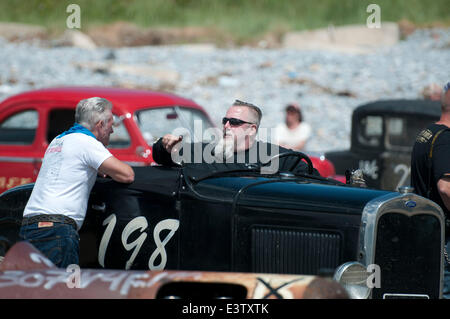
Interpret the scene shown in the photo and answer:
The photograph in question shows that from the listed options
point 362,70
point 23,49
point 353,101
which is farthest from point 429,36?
point 23,49

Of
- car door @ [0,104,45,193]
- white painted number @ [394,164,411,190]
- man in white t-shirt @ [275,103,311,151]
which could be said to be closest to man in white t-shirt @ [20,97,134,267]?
car door @ [0,104,45,193]

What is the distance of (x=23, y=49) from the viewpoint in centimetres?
2219

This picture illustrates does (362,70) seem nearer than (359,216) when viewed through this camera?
No

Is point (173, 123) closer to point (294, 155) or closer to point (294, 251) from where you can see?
point (294, 155)

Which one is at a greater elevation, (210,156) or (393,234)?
(210,156)

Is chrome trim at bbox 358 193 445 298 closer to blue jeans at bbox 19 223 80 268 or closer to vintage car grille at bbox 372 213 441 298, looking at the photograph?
vintage car grille at bbox 372 213 441 298

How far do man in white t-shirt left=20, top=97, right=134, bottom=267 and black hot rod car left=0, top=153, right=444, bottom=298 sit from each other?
0.22m

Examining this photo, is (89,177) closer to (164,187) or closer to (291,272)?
(164,187)

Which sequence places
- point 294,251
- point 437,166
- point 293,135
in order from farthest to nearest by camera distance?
point 293,135, point 437,166, point 294,251

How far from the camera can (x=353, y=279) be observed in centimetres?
351

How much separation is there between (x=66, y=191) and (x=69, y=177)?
0.08 metres

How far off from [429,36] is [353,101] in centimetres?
947

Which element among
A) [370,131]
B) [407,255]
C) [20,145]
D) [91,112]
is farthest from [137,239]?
[370,131]

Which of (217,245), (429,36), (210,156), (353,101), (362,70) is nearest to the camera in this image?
(217,245)
